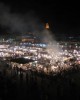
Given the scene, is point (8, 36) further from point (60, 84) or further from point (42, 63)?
point (60, 84)

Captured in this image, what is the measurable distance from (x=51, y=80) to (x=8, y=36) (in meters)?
22.0

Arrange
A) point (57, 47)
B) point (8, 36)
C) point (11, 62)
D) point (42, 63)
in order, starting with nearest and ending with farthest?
1. point (42, 63)
2. point (11, 62)
3. point (57, 47)
4. point (8, 36)

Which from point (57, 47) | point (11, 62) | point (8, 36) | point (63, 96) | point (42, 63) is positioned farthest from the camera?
point (8, 36)

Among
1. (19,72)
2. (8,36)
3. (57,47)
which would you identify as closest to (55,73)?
(19,72)

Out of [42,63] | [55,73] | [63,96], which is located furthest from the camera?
[42,63]

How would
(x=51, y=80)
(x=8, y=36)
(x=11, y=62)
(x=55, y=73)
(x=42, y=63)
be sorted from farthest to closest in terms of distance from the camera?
(x=8, y=36) → (x=11, y=62) → (x=42, y=63) → (x=55, y=73) → (x=51, y=80)

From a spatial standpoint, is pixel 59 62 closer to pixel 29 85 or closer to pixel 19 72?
pixel 19 72

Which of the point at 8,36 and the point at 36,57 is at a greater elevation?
the point at 8,36

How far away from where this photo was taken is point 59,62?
1862cm

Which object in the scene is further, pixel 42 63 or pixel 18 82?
pixel 42 63

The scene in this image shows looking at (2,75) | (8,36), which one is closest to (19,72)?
(2,75)

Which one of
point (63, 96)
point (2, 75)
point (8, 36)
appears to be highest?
point (8, 36)

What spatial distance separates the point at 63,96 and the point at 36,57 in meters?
9.35

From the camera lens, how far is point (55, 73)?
15.8 metres
